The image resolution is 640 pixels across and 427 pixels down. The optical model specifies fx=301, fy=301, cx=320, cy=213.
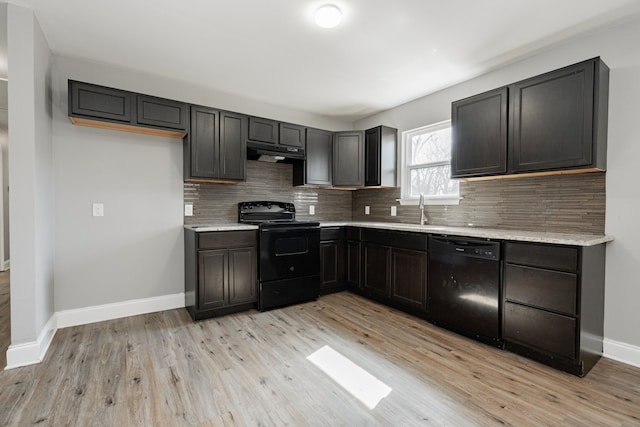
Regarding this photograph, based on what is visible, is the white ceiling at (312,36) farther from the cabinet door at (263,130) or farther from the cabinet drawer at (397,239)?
the cabinet drawer at (397,239)

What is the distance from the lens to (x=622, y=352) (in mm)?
2266

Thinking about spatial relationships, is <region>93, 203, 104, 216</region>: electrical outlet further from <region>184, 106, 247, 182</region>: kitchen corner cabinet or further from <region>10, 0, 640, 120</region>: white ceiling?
<region>10, 0, 640, 120</region>: white ceiling

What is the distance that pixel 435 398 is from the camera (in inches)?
72.1

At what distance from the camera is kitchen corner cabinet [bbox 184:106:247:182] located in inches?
128

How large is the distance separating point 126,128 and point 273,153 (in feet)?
5.07

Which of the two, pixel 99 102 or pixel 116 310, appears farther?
pixel 116 310

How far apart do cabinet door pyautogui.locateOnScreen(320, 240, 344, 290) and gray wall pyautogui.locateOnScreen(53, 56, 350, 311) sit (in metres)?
1.69

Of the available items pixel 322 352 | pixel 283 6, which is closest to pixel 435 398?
pixel 322 352

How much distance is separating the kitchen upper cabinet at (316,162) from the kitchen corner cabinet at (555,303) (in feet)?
8.04

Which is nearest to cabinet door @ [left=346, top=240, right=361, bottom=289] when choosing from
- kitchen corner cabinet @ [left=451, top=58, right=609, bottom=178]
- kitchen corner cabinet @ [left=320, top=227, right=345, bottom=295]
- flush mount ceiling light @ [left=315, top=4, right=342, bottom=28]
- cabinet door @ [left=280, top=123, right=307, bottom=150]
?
kitchen corner cabinet @ [left=320, top=227, right=345, bottom=295]

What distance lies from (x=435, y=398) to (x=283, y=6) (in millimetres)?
2767

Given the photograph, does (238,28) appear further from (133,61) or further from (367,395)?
(367,395)

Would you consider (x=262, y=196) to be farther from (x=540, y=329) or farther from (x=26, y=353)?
(x=540, y=329)

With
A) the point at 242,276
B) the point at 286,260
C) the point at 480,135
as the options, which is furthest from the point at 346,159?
the point at 242,276
